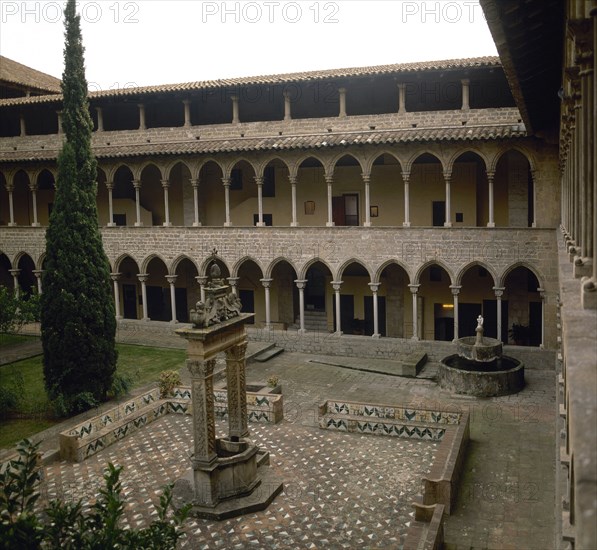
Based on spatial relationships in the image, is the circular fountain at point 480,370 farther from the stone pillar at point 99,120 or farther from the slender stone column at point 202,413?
the stone pillar at point 99,120

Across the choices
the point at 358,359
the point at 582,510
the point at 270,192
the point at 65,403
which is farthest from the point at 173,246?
the point at 582,510

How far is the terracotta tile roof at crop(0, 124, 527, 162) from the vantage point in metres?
20.3

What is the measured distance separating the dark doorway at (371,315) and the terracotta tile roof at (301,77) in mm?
Result: 8636

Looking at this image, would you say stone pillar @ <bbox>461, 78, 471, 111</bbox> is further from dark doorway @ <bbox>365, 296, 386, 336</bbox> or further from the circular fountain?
dark doorway @ <bbox>365, 296, 386, 336</bbox>

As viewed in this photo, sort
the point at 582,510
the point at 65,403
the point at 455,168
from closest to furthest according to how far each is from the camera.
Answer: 1. the point at 582,510
2. the point at 65,403
3. the point at 455,168

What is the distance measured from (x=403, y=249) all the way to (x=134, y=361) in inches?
381

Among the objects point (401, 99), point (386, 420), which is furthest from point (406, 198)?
point (386, 420)

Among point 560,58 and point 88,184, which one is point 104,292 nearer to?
point 88,184

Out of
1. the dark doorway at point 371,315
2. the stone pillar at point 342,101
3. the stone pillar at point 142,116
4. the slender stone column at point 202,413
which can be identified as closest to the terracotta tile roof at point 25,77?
the stone pillar at point 142,116

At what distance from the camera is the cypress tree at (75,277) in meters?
16.1

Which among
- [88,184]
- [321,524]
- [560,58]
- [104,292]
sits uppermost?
[560,58]

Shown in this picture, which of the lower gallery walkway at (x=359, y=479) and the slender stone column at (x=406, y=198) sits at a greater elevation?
the slender stone column at (x=406, y=198)

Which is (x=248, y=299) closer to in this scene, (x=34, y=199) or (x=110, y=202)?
(x=110, y=202)

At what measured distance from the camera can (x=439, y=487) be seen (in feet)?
33.3
